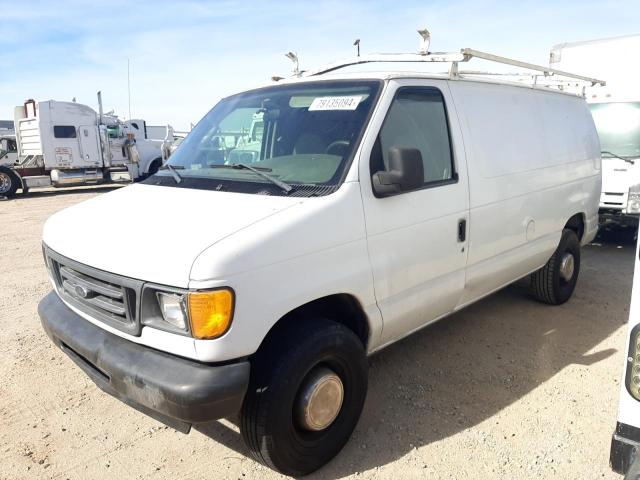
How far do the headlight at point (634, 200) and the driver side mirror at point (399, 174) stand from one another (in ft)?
3.38

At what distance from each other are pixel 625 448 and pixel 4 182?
18.4 m

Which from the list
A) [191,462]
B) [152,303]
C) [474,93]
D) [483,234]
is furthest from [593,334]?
[152,303]

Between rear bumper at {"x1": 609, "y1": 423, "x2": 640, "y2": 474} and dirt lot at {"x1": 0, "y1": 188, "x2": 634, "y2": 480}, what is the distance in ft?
2.05

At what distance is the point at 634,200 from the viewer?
8.00 feet

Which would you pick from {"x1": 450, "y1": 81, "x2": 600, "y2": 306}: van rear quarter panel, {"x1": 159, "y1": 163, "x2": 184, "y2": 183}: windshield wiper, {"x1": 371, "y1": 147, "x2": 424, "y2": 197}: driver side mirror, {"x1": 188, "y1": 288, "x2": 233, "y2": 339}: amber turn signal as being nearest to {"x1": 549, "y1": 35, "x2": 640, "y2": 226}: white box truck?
{"x1": 450, "y1": 81, "x2": 600, "y2": 306}: van rear quarter panel

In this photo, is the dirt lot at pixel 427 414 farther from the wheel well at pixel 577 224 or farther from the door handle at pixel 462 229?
the door handle at pixel 462 229

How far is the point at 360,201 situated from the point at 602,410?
220 centimetres

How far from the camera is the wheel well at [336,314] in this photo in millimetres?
→ 2756

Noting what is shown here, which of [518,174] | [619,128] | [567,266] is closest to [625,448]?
[518,174]

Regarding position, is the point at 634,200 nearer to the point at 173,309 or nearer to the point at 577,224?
the point at 173,309

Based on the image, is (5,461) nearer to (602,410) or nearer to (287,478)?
(287,478)

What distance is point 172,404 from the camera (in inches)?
90.7

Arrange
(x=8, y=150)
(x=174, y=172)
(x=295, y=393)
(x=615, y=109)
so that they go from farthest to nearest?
(x=8, y=150) < (x=615, y=109) < (x=174, y=172) < (x=295, y=393)

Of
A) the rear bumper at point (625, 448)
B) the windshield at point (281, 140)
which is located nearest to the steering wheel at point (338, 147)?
the windshield at point (281, 140)
